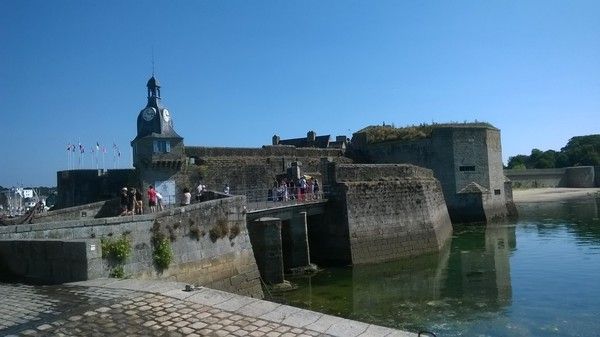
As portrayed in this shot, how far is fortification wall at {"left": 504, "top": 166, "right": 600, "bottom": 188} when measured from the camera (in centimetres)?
8312

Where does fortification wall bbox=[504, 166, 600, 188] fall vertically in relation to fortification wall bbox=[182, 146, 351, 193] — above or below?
below

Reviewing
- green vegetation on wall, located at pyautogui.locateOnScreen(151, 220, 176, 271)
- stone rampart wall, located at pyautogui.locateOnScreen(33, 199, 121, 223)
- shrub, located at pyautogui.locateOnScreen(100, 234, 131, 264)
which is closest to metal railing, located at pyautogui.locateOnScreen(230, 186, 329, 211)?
stone rampart wall, located at pyautogui.locateOnScreen(33, 199, 121, 223)

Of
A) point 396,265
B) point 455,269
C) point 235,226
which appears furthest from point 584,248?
point 235,226

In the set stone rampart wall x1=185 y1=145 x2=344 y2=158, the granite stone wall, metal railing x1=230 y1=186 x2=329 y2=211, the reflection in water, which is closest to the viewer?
the reflection in water

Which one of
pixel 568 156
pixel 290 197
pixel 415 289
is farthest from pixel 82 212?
pixel 568 156

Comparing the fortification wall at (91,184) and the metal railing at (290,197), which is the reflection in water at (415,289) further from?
the fortification wall at (91,184)

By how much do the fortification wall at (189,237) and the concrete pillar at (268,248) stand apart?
7.19 feet

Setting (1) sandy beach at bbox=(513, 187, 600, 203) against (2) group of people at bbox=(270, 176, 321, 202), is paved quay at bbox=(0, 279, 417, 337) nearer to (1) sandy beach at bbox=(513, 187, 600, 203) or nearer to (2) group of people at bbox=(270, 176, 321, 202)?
(2) group of people at bbox=(270, 176, 321, 202)

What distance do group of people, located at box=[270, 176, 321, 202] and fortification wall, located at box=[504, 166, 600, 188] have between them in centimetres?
6549

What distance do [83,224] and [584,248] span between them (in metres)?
23.6

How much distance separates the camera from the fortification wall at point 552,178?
8312 centimetres

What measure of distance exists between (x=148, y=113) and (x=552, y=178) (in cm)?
A: 7360

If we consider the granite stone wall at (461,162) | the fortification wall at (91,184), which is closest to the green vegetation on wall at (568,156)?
the granite stone wall at (461,162)

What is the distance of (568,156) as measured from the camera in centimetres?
10500
